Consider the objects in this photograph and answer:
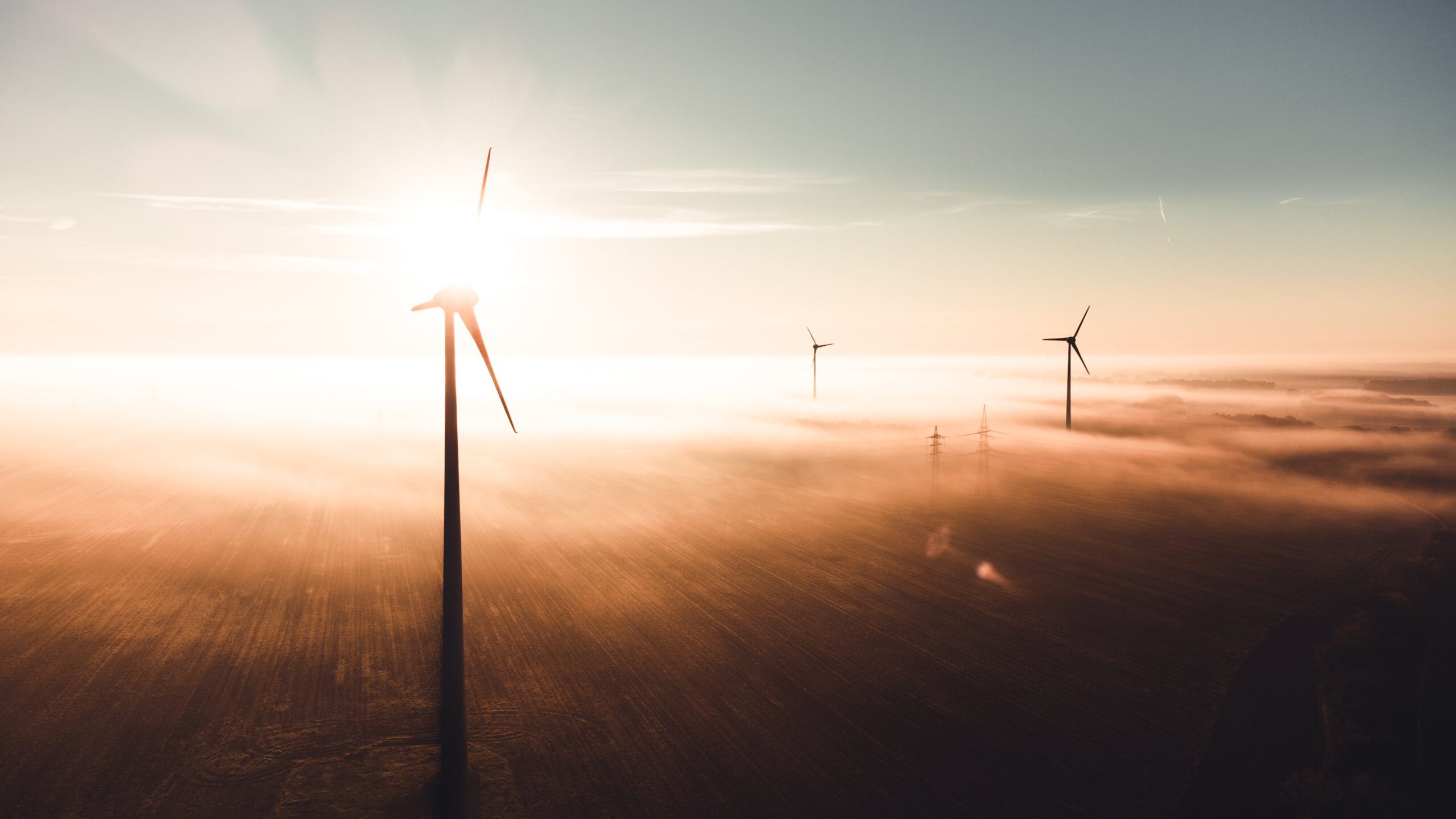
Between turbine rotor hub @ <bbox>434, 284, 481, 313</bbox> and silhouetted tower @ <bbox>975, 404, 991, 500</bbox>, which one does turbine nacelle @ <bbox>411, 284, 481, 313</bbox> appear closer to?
turbine rotor hub @ <bbox>434, 284, 481, 313</bbox>

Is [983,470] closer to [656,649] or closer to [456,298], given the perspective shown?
[656,649]

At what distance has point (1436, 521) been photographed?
2965 inches

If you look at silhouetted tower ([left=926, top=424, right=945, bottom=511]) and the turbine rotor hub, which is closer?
the turbine rotor hub

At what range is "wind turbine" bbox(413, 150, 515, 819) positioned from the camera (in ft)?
70.8

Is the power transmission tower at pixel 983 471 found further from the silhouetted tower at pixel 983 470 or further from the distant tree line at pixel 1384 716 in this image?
the distant tree line at pixel 1384 716

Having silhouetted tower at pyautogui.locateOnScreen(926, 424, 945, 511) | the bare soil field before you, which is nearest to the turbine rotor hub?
the bare soil field

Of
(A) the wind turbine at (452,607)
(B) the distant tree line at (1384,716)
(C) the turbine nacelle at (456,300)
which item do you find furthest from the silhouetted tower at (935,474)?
(C) the turbine nacelle at (456,300)

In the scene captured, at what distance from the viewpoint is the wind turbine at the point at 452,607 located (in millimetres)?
21594

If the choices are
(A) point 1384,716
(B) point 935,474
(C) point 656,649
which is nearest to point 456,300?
(C) point 656,649

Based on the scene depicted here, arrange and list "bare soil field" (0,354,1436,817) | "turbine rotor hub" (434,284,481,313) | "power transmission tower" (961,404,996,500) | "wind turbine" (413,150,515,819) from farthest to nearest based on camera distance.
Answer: "power transmission tower" (961,404,996,500) < "bare soil field" (0,354,1436,817) < "turbine rotor hub" (434,284,481,313) < "wind turbine" (413,150,515,819)

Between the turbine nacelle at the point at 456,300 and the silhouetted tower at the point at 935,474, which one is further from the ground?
the turbine nacelle at the point at 456,300

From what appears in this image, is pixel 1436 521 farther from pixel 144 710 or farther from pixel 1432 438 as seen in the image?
pixel 1432 438

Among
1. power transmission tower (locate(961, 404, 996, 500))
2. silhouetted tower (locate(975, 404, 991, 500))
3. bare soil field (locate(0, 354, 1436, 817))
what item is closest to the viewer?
bare soil field (locate(0, 354, 1436, 817))

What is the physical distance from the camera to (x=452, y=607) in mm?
22438
